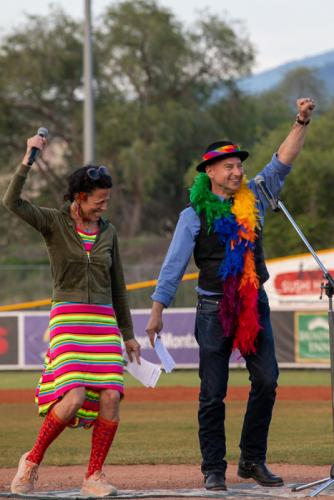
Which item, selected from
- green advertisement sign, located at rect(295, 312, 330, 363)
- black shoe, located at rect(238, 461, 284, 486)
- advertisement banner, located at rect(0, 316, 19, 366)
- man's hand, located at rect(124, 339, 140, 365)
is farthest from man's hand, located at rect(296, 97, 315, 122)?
advertisement banner, located at rect(0, 316, 19, 366)

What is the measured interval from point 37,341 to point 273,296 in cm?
593

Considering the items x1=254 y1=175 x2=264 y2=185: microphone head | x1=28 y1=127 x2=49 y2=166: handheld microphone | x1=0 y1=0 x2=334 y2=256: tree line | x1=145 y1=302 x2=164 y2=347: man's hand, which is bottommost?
x1=145 y1=302 x2=164 y2=347: man's hand

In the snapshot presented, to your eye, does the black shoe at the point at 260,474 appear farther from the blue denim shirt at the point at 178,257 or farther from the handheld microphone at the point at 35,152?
the handheld microphone at the point at 35,152

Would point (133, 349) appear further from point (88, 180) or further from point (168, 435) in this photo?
point (168, 435)

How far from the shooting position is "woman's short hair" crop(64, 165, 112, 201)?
7.05 metres

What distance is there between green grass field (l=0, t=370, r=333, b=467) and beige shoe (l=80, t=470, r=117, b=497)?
2.51m

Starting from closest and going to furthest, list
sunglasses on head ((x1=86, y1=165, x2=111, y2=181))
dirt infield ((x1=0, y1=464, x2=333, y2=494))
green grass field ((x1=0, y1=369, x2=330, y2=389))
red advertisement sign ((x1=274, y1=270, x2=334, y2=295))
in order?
sunglasses on head ((x1=86, y1=165, x2=111, y2=181))
dirt infield ((x1=0, y1=464, x2=333, y2=494))
green grass field ((x1=0, y1=369, x2=330, y2=389))
red advertisement sign ((x1=274, y1=270, x2=334, y2=295))

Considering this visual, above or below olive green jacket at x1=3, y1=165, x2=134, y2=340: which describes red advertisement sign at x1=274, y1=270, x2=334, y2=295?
above

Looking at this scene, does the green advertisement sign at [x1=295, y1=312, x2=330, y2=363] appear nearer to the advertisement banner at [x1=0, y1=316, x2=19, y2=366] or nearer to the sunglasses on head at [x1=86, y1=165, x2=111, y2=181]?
the advertisement banner at [x1=0, y1=316, x2=19, y2=366]

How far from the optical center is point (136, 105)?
4609 centimetres

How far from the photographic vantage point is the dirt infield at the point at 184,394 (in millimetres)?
18072

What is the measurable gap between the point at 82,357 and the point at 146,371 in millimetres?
531

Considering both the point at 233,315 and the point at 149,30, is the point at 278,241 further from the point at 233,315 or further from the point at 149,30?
the point at 233,315

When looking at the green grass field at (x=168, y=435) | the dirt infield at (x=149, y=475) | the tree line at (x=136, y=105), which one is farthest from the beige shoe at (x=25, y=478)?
the tree line at (x=136, y=105)
